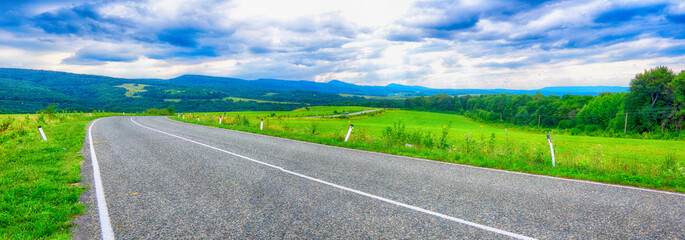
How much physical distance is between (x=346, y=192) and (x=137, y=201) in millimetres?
3780

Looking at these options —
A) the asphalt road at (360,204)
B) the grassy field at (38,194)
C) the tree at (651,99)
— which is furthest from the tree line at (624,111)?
the grassy field at (38,194)

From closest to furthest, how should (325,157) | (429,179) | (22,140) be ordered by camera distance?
(429,179) → (325,157) → (22,140)

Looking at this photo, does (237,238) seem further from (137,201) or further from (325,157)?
(325,157)

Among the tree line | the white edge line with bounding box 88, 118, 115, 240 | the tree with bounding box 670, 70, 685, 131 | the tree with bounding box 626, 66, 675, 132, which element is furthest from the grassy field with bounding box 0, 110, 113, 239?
the tree with bounding box 626, 66, 675, 132

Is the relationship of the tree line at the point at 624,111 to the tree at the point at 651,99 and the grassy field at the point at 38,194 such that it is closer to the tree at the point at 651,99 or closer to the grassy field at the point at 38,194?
the tree at the point at 651,99

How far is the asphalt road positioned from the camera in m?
4.04

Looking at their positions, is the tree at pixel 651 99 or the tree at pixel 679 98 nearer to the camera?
the tree at pixel 679 98

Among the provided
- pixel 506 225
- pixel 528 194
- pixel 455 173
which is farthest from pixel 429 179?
pixel 506 225

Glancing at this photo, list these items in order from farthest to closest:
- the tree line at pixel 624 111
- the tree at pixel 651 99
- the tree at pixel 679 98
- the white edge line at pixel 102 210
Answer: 1. the tree at pixel 651 99
2. the tree line at pixel 624 111
3. the tree at pixel 679 98
4. the white edge line at pixel 102 210

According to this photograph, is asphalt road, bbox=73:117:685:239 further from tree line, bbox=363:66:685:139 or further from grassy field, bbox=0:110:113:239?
tree line, bbox=363:66:685:139

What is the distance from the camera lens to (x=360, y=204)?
5105 mm

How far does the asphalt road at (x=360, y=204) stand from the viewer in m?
4.04

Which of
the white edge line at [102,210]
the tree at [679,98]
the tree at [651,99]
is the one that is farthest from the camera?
the tree at [651,99]

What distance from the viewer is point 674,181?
6.55 m
